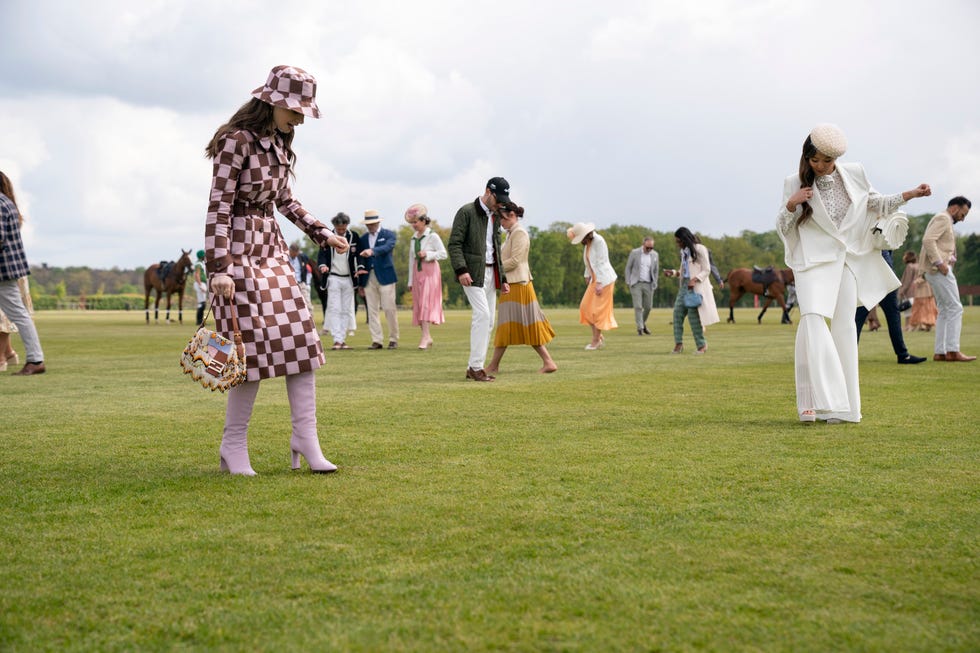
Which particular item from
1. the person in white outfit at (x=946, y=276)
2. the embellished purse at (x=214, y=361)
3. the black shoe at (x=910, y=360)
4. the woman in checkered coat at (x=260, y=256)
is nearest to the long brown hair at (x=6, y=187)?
the woman in checkered coat at (x=260, y=256)

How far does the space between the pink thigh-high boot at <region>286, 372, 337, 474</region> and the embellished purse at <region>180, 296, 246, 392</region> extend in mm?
509

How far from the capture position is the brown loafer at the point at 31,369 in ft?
43.1

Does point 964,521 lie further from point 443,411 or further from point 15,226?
point 15,226

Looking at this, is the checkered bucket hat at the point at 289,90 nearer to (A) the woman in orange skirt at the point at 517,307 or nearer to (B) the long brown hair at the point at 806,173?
(B) the long brown hair at the point at 806,173

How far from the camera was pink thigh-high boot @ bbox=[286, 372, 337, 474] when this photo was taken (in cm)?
580

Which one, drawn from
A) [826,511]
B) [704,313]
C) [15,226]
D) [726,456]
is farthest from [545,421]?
[704,313]

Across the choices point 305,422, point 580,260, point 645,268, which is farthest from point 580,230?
point 580,260

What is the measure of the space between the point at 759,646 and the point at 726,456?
132 inches

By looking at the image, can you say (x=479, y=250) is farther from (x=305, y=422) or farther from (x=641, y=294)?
Answer: (x=641, y=294)

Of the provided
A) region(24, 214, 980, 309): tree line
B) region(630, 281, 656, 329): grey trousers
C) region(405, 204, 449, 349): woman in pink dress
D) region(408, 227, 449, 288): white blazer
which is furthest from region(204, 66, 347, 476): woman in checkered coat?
region(24, 214, 980, 309): tree line

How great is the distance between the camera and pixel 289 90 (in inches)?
220

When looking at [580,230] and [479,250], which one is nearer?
[479,250]

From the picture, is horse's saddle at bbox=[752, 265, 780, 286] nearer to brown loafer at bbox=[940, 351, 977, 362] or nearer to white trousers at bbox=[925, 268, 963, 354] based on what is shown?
white trousers at bbox=[925, 268, 963, 354]

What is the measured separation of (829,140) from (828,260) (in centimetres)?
87
